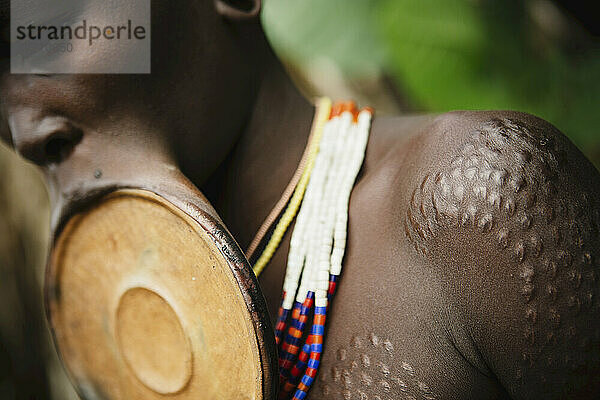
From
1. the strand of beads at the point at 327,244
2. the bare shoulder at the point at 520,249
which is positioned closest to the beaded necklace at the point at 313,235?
the strand of beads at the point at 327,244

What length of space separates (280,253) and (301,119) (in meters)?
0.17

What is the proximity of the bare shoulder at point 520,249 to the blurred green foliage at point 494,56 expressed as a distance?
85 centimetres

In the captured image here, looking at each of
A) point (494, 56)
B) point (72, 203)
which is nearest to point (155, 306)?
point (72, 203)

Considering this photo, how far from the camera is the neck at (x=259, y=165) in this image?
2.33ft

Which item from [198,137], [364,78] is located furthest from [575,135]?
[198,137]

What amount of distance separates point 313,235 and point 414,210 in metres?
0.13

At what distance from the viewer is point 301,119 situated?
2.44 ft

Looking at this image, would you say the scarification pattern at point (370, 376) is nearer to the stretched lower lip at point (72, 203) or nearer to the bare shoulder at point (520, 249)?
the bare shoulder at point (520, 249)

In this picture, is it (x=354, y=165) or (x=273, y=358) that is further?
(x=354, y=165)

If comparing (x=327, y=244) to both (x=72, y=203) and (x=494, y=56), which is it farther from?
(x=494, y=56)

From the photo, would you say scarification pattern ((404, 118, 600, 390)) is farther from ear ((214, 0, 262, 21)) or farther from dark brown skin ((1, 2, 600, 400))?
ear ((214, 0, 262, 21))

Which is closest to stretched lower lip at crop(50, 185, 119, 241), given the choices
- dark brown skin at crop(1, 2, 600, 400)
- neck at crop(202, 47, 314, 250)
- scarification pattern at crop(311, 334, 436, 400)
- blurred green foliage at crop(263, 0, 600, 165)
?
dark brown skin at crop(1, 2, 600, 400)

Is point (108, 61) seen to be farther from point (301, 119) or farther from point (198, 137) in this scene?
point (301, 119)

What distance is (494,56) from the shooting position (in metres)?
1.36
